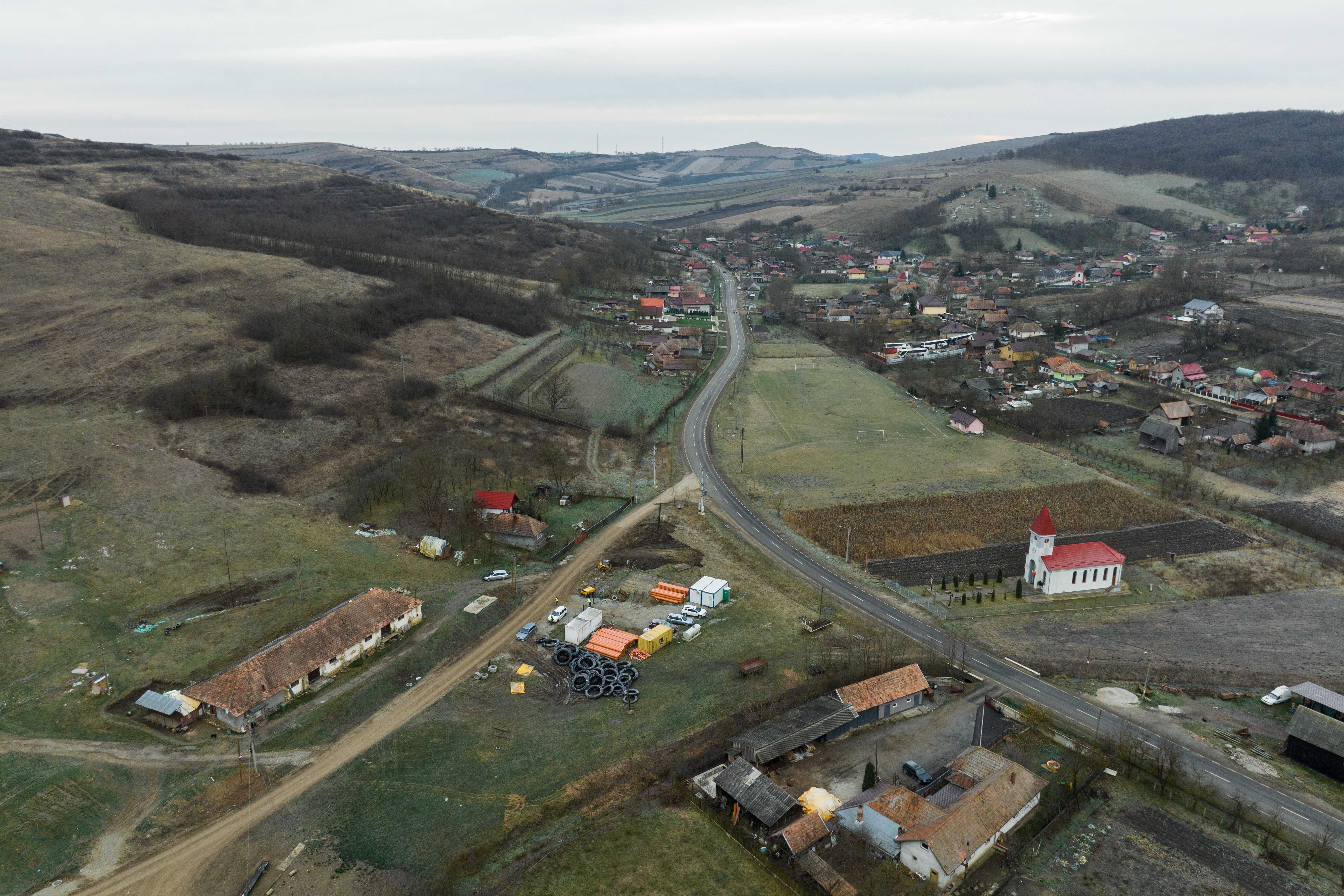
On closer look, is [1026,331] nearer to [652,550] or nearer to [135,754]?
[652,550]

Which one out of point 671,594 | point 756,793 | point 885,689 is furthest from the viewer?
point 671,594

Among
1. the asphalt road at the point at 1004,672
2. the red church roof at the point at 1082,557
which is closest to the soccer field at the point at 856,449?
the asphalt road at the point at 1004,672

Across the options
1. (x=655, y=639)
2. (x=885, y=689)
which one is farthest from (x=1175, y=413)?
(x=655, y=639)

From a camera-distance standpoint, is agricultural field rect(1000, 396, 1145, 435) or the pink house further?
agricultural field rect(1000, 396, 1145, 435)

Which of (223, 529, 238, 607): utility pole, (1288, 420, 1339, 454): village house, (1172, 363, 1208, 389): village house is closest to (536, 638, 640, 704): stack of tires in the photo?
(223, 529, 238, 607): utility pole

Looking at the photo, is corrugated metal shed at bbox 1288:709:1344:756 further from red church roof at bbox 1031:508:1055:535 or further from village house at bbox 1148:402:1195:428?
village house at bbox 1148:402:1195:428

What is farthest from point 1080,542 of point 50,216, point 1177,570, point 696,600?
point 50,216
